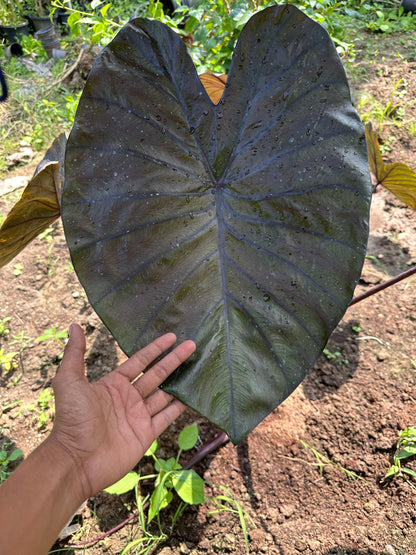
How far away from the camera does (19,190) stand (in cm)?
264

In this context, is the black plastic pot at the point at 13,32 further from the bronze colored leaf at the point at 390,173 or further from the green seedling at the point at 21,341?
the bronze colored leaf at the point at 390,173

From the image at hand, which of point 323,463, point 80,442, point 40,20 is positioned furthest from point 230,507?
point 40,20

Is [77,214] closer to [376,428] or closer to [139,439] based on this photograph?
[139,439]

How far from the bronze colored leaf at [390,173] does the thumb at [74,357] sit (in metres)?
1.11

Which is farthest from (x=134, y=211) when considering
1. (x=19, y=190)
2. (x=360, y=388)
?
(x=19, y=190)

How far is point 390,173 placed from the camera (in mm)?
1386

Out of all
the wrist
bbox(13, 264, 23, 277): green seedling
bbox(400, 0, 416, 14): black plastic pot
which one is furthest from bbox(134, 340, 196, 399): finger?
bbox(400, 0, 416, 14): black plastic pot

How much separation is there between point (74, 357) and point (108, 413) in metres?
0.15

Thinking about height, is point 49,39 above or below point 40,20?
below

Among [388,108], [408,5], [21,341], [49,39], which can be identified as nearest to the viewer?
[21,341]

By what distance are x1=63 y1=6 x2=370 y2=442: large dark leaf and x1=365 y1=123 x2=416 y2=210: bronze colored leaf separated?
543 mm

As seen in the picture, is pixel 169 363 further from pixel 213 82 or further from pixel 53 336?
pixel 213 82

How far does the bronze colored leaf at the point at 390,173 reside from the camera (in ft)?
4.40

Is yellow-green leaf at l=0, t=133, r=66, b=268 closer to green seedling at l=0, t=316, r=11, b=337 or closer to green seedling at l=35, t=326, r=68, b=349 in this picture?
green seedling at l=35, t=326, r=68, b=349
